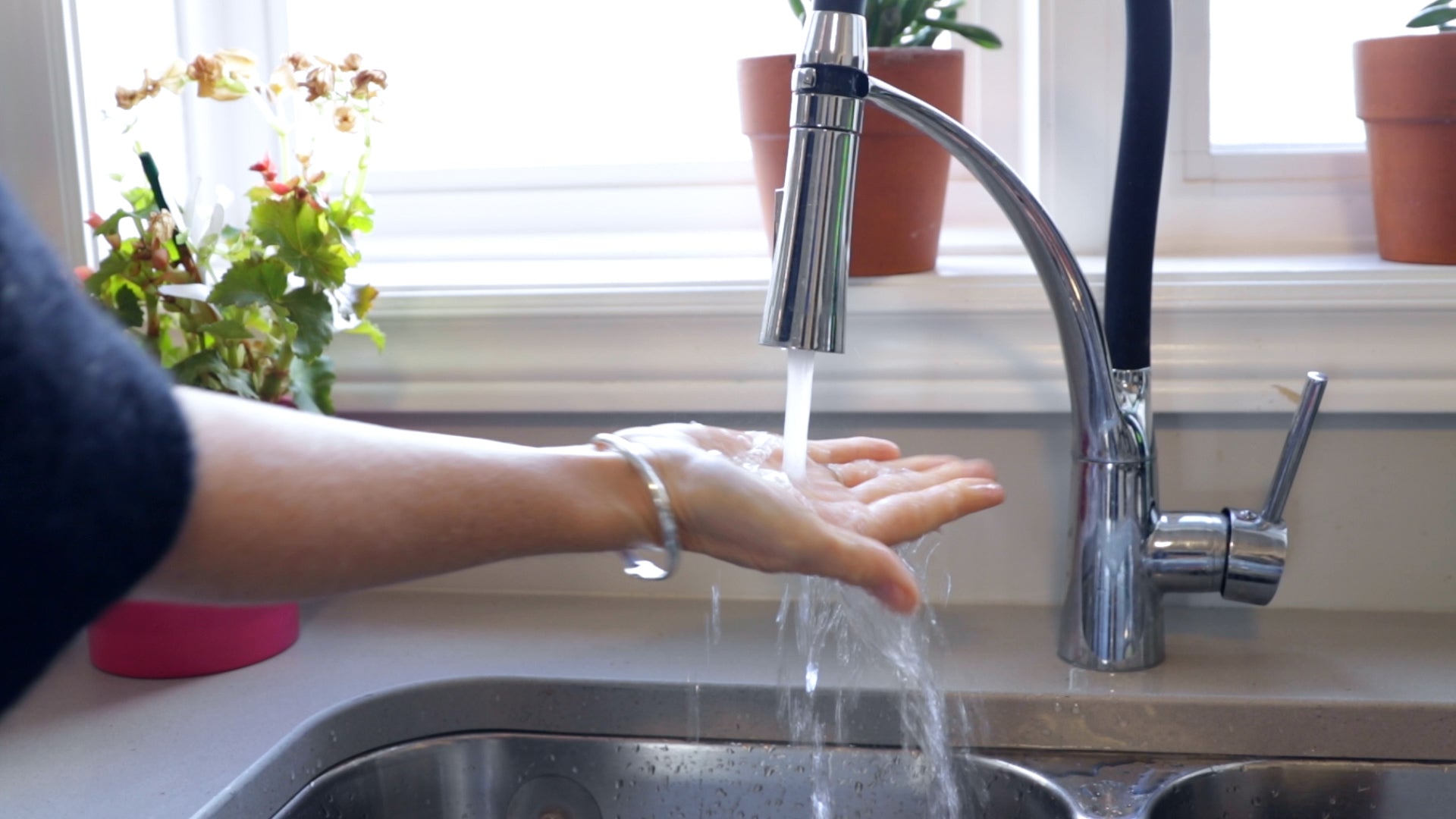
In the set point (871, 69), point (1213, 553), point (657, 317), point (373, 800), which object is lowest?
point (373, 800)

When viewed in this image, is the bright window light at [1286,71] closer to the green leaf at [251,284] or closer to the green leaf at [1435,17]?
the green leaf at [1435,17]

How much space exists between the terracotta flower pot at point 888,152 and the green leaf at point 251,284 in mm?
336

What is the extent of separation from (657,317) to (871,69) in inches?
8.8

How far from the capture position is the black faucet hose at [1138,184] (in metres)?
0.75

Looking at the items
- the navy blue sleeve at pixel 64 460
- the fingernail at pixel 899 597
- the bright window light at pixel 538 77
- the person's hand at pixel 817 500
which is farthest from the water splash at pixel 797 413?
the bright window light at pixel 538 77

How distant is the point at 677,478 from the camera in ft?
2.06

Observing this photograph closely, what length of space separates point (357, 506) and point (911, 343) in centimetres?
49

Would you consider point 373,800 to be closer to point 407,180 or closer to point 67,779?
point 67,779

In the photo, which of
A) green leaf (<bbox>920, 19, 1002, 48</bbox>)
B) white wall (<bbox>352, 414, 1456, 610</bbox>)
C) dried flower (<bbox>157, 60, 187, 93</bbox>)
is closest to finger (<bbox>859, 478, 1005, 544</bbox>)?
white wall (<bbox>352, 414, 1456, 610</bbox>)

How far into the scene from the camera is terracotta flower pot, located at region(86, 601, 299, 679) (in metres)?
0.84

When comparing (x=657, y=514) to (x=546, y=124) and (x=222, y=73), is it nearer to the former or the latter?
(x=222, y=73)

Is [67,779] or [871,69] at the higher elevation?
[871,69]

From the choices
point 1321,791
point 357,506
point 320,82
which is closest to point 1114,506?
point 1321,791

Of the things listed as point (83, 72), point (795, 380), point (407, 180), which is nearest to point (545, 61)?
point (407, 180)
